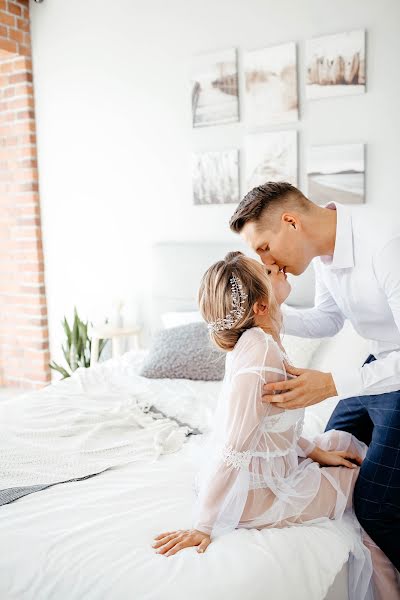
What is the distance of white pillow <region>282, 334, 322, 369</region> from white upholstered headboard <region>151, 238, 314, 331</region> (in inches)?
30.8

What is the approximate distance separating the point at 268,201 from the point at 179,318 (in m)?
1.64

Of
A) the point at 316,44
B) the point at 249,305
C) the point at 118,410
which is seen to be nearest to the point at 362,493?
the point at 249,305

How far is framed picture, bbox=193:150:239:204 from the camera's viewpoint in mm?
3568

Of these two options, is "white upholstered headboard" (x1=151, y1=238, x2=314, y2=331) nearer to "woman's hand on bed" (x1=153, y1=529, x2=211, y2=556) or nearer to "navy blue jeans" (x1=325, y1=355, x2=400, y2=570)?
"navy blue jeans" (x1=325, y1=355, x2=400, y2=570)

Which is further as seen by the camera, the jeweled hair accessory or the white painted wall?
the white painted wall

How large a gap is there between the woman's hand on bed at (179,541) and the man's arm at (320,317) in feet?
2.87

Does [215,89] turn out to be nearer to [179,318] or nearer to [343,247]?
[179,318]

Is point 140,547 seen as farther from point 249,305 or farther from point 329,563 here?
point 249,305

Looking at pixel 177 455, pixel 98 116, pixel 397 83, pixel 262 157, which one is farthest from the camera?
pixel 98 116

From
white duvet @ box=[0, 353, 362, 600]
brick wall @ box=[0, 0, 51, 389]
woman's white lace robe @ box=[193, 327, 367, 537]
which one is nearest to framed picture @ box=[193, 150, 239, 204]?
brick wall @ box=[0, 0, 51, 389]

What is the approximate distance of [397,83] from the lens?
298 centimetres

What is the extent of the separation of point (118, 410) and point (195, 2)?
2520mm

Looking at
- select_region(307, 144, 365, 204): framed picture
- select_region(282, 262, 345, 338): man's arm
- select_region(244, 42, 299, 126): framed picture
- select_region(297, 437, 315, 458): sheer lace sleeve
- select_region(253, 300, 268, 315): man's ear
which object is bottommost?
select_region(297, 437, 315, 458): sheer lace sleeve

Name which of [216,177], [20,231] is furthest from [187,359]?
[20,231]
